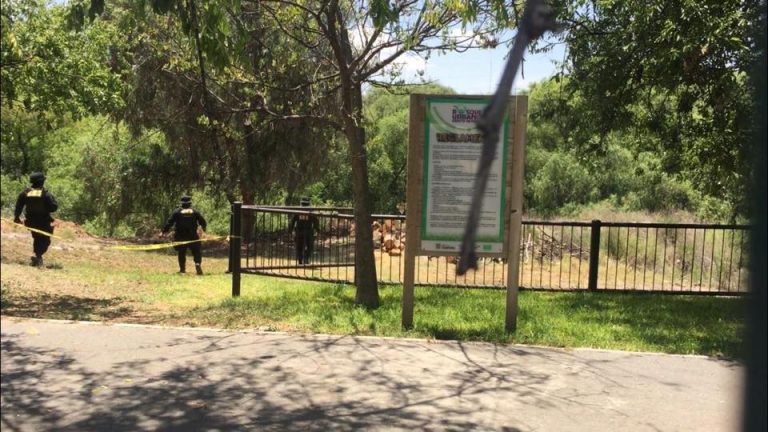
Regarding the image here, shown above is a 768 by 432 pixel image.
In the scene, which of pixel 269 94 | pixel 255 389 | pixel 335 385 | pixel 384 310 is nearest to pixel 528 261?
pixel 269 94

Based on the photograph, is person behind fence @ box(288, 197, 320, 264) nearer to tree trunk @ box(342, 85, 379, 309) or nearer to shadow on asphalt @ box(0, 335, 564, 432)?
tree trunk @ box(342, 85, 379, 309)

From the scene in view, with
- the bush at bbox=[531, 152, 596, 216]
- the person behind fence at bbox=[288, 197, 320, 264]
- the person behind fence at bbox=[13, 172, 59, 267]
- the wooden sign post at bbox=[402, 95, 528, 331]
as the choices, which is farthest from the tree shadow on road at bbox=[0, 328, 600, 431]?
the bush at bbox=[531, 152, 596, 216]

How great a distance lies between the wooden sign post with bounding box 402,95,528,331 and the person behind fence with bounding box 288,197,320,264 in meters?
4.86

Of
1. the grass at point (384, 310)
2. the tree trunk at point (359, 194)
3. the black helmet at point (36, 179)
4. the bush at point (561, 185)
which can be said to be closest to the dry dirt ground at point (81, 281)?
the grass at point (384, 310)

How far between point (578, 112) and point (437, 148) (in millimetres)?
5117

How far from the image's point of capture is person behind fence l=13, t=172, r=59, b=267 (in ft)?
38.5

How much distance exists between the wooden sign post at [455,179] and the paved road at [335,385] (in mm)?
1058

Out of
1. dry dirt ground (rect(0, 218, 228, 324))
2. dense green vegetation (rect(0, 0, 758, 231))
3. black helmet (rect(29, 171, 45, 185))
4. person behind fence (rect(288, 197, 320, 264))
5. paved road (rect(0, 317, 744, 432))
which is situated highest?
dense green vegetation (rect(0, 0, 758, 231))

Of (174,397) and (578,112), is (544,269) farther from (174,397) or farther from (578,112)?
(174,397)

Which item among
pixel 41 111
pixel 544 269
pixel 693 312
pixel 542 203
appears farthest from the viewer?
pixel 542 203

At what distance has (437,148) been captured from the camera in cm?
666

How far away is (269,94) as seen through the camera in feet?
42.8

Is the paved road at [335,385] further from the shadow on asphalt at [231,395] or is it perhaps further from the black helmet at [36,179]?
the black helmet at [36,179]

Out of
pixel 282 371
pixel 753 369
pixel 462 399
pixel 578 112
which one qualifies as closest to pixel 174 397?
pixel 282 371
